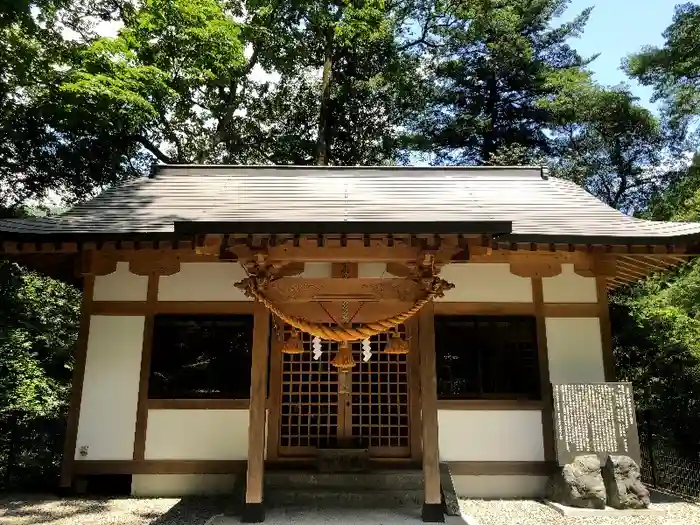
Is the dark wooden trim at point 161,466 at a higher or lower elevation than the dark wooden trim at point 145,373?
lower

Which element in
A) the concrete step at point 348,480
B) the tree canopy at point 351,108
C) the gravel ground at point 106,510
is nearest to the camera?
the gravel ground at point 106,510

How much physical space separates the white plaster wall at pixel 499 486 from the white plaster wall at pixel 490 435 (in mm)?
236

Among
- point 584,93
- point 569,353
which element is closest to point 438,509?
point 569,353

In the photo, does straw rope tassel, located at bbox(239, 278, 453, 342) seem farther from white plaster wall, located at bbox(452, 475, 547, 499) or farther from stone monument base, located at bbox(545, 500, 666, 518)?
stone monument base, located at bbox(545, 500, 666, 518)

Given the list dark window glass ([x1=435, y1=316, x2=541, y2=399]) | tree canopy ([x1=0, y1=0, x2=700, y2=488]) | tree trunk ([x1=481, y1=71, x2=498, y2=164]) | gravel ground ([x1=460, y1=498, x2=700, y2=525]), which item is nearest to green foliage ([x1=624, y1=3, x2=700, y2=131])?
tree canopy ([x1=0, y1=0, x2=700, y2=488])

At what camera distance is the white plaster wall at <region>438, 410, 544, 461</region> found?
6445 mm

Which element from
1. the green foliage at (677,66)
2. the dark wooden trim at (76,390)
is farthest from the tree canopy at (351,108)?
the dark wooden trim at (76,390)

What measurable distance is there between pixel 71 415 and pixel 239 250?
3.46 meters

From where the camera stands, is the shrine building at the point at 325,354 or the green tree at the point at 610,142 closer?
the shrine building at the point at 325,354

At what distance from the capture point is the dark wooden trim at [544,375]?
6.46 meters

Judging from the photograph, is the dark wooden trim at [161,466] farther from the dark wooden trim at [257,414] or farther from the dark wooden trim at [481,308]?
the dark wooden trim at [481,308]

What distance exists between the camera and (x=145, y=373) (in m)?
6.63

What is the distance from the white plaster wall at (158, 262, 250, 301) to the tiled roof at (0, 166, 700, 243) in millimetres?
812

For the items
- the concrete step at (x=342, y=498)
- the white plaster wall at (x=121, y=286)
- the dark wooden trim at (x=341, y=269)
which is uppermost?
the dark wooden trim at (x=341, y=269)
